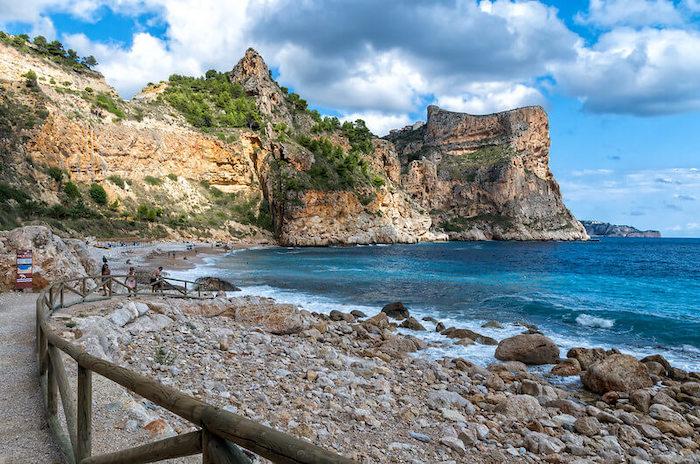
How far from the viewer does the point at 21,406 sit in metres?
5.42

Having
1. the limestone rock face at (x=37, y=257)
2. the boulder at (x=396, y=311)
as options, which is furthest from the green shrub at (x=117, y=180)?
the boulder at (x=396, y=311)

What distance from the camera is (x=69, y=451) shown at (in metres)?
4.19

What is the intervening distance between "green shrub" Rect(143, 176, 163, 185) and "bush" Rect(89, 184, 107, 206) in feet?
30.6

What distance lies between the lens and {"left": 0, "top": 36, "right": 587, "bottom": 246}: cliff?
56688 mm

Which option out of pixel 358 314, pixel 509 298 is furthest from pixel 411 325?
pixel 509 298

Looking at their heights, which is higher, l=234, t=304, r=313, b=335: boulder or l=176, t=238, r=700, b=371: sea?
l=234, t=304, r=313, b=335: boulder

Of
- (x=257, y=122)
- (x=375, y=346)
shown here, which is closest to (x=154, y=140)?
(x=257, y=122)

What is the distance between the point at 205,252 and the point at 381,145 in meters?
72.3

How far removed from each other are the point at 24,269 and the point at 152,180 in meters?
60.2

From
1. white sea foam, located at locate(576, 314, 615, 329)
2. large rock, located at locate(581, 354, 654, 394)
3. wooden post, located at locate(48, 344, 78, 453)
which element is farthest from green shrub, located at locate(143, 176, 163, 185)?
wooden post, located at locate(48, 344, 78, 453)

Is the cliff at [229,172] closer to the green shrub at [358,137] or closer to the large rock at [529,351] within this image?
the green shrub at [358,137]

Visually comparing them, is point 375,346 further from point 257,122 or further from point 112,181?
point 257,122

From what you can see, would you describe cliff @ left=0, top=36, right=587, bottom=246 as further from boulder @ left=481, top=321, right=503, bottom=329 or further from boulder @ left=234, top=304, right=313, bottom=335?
boulder @ left=481, top=321, right=503, bottom=329

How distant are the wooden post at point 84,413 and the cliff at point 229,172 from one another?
144 ft
